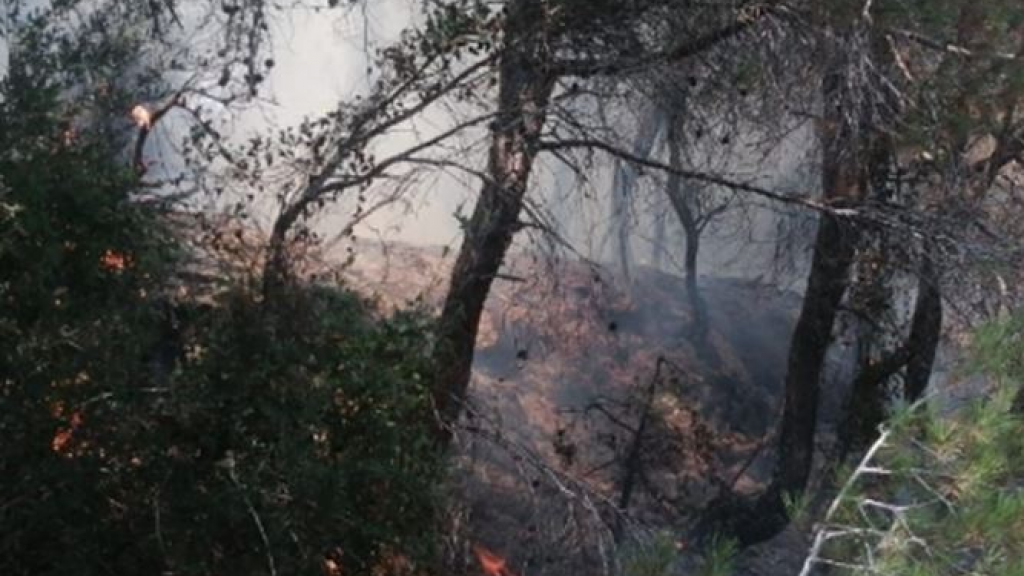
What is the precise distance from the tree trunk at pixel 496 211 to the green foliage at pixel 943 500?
12.8 ft

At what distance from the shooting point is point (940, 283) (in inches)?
368

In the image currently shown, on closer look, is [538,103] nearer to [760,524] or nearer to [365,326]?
[365,326]

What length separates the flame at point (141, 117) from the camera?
1121cm

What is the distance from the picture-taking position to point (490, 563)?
476 inches

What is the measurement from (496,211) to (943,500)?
5025 millimetres

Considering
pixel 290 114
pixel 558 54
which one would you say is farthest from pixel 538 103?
pixel 290 114

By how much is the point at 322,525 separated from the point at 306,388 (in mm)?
771

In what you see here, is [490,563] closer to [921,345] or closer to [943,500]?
[921,345]

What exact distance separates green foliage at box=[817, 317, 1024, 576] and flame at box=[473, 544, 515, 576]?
645 cm

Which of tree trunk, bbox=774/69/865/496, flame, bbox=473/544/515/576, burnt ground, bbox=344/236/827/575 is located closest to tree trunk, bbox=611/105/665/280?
burnt ground, bbox=344/236/827/575

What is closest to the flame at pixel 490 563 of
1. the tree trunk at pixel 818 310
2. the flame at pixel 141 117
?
the tree trunk at pixel 818 310

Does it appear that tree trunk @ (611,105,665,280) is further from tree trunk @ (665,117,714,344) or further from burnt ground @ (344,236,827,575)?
tree trunk @ (665,117,714,344)

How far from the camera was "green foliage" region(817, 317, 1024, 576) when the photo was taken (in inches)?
189

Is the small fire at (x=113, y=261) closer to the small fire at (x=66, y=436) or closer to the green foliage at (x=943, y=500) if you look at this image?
the small fire at (x=66, y=436)
